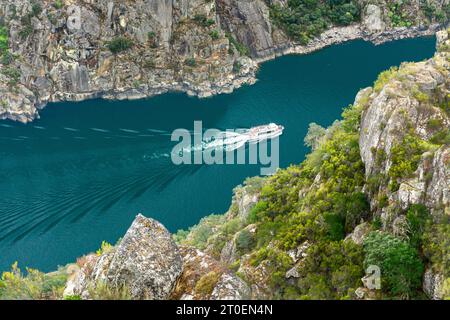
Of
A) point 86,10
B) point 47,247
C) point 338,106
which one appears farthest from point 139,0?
point 47,247

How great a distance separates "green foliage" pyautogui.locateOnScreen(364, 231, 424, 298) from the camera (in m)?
25.6

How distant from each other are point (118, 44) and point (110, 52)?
234 centimetres

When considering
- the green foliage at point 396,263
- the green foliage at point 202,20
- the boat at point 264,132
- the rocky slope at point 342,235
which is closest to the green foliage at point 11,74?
the green foliage at point 202,20

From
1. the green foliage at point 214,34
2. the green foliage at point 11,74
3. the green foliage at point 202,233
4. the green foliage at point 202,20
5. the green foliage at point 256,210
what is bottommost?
the green foliage at point 202,233

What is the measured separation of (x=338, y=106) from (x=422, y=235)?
6272cm

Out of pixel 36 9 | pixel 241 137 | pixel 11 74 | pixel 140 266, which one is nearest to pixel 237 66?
pixel 241 137

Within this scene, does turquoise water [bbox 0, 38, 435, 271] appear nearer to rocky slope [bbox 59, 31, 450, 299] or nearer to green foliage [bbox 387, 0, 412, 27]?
green foliage [bbox 387, 0, 412, 27]

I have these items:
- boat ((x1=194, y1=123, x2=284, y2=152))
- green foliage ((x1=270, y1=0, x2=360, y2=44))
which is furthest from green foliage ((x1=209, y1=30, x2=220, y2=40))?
boat ((x1=194, y1=123, x2=284, y2=152))

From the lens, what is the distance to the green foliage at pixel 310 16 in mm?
113562

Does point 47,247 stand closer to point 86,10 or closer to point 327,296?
point 327,296

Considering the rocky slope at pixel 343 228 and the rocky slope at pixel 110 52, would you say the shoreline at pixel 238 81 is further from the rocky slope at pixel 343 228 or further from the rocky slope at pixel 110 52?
the rocky slope at pixel 343 228

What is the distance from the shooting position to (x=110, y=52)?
9756 cm

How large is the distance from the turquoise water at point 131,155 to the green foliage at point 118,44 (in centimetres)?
1028

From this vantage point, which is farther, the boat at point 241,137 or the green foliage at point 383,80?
the boat at point 241,137
